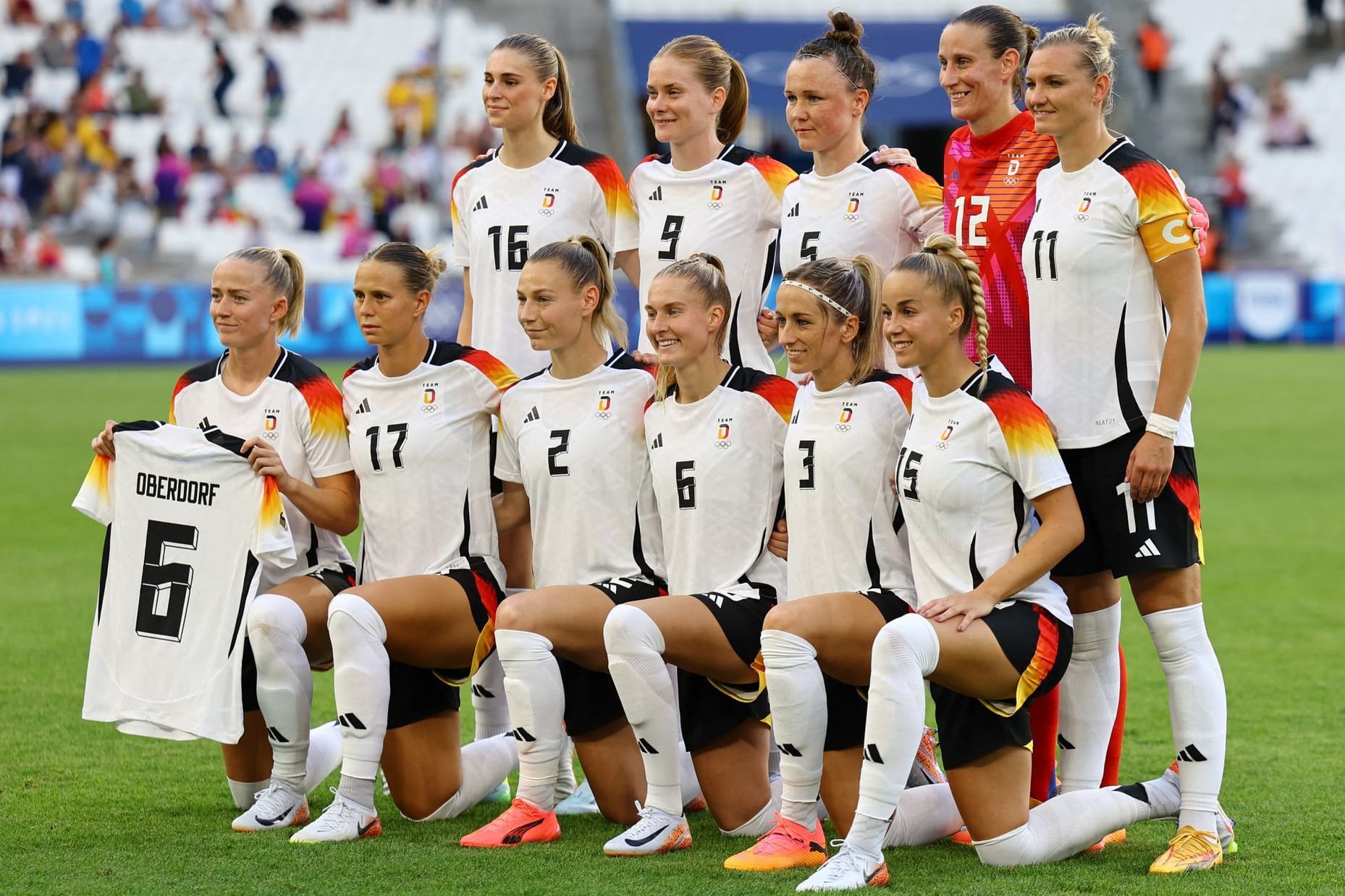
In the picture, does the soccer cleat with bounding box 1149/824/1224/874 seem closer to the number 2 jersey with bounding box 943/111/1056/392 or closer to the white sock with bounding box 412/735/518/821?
the number 2 jersey with bounding box 943/111/1056/392

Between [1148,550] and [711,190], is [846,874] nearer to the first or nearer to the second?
[1148,550]

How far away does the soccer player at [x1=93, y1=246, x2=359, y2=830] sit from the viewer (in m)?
5.07

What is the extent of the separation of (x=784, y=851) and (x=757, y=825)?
17.7 inches

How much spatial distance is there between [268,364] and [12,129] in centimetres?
1914

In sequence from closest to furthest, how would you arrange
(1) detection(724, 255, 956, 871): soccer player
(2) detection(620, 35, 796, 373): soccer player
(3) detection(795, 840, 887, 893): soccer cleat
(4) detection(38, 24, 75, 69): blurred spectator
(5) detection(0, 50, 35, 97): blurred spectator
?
1. (3) detection(795, 840, 887, 893): soccer cleat
2. (1) detection(724, 255, 956, 871): soccer player
3. (2) detection(620, 35, 796, 373): soccer player
4. (5) detection(0, 50, 35, 97): blurred spectator
5. (4) detection(38, 24, 75, 69): blurred spectator

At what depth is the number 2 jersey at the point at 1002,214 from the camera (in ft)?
16.0

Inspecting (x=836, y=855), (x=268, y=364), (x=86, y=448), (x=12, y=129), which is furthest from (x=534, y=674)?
(x=12, y=129)

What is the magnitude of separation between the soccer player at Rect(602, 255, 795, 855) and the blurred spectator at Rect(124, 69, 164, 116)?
2116 cm

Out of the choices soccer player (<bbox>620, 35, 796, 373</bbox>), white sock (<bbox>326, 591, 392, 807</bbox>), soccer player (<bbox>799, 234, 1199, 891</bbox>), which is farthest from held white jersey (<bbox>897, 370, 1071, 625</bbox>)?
white sock (<bbox>326, 591, 392, 807</bbox>)

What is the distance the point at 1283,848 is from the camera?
4.76m

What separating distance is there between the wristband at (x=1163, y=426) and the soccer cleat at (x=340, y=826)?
2.39 m

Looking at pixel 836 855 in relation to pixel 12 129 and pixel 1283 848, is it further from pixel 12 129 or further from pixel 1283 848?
pixel 12 129

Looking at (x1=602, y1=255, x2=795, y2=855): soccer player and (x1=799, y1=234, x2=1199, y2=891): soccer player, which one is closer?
(x1=799, y1=234, x2=1199, y2=891): soccer player

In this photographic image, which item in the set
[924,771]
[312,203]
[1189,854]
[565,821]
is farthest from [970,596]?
[312,203]
